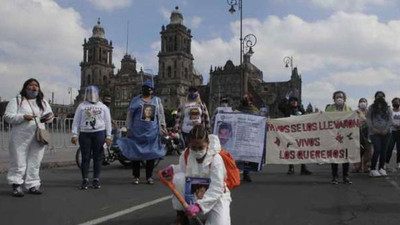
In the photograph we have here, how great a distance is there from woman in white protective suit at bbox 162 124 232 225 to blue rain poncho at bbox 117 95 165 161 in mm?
3687

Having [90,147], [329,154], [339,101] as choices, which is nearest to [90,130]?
[90,147]

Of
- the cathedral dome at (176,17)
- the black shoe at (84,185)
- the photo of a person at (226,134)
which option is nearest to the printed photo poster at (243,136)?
the photo of a person at (226,134)

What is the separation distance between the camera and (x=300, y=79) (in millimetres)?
104312

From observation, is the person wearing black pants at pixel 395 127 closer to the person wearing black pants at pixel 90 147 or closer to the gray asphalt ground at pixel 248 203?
the gray asphalt ground at pixel 248 203

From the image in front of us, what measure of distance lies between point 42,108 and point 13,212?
2.11m

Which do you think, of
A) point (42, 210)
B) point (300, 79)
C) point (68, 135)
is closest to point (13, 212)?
point (42, 210)

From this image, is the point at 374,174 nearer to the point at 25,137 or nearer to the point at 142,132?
the point at 142,132

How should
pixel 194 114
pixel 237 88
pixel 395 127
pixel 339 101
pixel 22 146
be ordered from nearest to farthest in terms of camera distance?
pixel 22 146 < pixel 194 114 < pixel 339 101 < pixel 395 127 < pixel 237 88

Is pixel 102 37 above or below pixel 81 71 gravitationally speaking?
above

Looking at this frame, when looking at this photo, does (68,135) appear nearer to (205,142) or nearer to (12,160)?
(12,160)

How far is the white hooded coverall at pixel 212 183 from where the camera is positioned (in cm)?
422

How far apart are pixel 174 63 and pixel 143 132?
359ft

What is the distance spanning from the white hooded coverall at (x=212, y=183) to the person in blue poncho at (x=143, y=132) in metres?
3.70

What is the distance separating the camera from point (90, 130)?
25.4 ft
